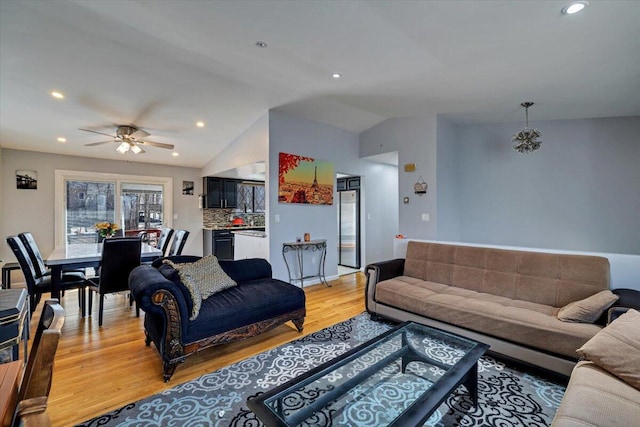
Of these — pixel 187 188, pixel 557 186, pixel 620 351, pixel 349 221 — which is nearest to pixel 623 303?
pixel 620 351

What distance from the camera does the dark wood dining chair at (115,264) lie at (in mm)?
3215

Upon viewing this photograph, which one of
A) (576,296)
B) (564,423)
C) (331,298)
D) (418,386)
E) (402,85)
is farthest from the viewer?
(331,298)

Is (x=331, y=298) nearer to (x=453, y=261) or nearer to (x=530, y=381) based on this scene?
(x=453, y=261)

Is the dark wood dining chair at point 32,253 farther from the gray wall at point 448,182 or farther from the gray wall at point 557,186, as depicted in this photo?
the gray wall at point 557,186

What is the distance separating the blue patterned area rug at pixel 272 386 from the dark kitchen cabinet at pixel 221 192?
4.86 meters

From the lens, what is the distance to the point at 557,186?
439 cm

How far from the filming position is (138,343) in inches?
112

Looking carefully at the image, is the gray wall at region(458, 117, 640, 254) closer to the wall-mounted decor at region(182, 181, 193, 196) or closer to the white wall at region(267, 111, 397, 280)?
the white wall at region(267, 111, 397, 280)

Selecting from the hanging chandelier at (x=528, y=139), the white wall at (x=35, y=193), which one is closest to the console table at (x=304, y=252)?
the hanging chandelier at (x=528, y=139)

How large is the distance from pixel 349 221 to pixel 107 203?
514cm

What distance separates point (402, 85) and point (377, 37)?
3.81 ft

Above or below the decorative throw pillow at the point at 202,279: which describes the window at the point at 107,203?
above

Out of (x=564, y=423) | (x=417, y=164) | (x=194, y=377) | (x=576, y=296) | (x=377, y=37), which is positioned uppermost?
(x=377, y=37)

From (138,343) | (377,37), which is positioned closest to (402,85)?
(377,37)
